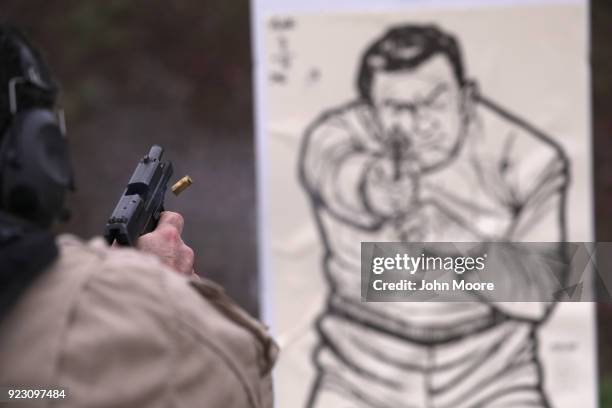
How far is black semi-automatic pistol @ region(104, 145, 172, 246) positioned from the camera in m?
1.21

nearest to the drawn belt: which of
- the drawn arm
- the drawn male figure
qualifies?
the drawn male figure

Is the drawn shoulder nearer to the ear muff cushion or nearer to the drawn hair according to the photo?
the drawn hair

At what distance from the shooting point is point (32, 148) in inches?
37.4

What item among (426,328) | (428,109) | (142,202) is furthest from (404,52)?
(142,202)

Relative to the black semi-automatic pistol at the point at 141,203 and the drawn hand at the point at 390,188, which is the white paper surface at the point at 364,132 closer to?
the drawn hand at the point at 390,188

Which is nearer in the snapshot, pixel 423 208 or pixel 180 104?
pixel 423 208

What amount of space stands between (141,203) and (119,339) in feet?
1.36

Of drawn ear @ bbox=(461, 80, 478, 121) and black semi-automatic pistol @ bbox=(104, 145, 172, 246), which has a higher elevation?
drawn ear @ bbox=(461, 80, 478, 121)

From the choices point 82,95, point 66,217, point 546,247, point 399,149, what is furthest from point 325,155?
point 82,95

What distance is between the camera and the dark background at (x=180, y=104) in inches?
175

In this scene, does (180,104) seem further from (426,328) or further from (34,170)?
(34,170)

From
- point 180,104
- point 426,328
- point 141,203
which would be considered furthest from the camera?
point 180,104

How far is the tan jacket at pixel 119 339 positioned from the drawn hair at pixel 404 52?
6.20 feet

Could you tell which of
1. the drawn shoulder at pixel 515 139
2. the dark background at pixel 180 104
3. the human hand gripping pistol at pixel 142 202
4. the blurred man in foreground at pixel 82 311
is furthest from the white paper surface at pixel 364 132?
the blurred man in foreground at pixel 82 311
